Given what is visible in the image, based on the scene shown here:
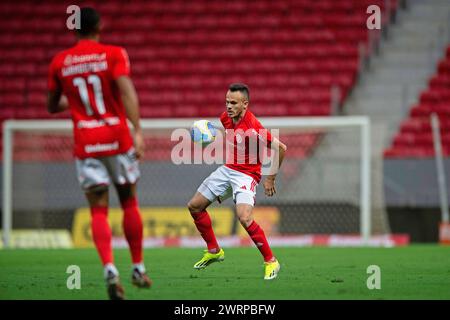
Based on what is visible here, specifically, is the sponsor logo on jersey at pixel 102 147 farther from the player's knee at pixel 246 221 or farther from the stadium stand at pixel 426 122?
the stadium stand at pixel 426 122

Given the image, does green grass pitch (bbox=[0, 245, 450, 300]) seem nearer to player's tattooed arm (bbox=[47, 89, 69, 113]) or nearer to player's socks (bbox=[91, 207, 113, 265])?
player's socks (bbox=[91, 207, 113, 265])

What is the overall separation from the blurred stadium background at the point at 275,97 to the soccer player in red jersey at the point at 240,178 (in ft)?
19.5

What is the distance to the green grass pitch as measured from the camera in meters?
6.04

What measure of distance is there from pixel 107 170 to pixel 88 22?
94 cm

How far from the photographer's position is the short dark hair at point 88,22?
18.6 ft

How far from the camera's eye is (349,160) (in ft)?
47.2

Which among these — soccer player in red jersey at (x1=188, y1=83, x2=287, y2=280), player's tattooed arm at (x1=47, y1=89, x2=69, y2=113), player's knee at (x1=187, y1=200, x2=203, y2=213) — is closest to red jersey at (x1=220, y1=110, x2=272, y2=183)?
soccer player in red jersey at (x1=188, y1=83, x2=287, y2=280)

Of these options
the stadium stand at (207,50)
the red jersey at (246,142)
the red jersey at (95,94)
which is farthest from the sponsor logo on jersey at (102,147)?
the stadium stand at (207,50)

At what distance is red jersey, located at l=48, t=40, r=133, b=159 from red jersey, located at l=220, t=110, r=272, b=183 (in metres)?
2.09

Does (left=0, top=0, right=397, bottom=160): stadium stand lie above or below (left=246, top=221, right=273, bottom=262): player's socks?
above

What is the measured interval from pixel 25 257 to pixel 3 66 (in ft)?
29.2

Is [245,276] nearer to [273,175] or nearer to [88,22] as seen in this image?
[273,175]

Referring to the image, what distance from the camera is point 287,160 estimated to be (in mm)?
14430
